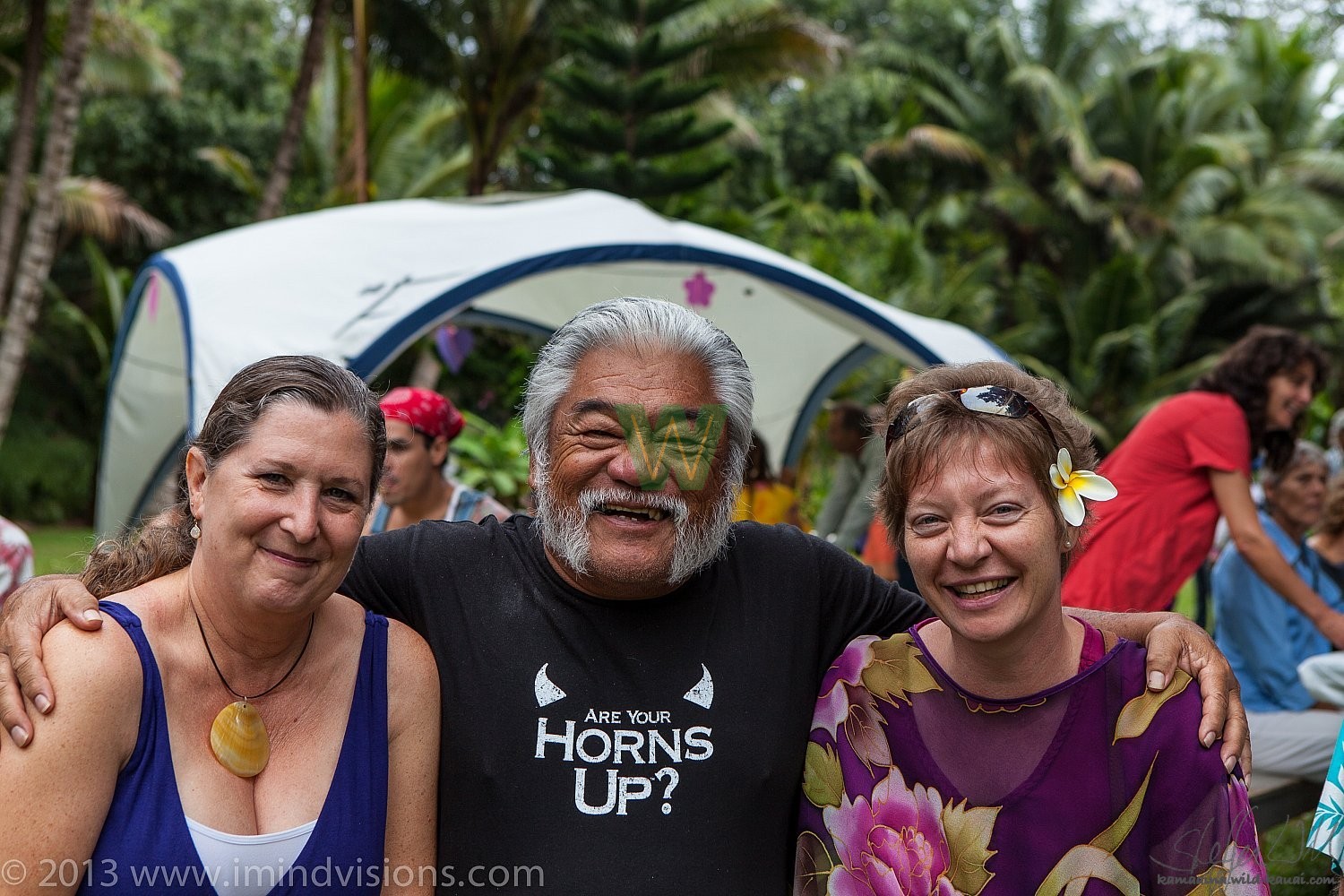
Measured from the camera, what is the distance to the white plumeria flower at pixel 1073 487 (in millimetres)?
1970

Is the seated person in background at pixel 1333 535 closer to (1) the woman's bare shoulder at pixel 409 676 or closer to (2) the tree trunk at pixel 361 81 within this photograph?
(1) the woman's bare shoulder at pixel 409 676

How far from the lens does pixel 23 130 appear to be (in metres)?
13.0

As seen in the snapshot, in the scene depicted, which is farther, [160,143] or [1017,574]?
[160,143]

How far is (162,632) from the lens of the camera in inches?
74.0

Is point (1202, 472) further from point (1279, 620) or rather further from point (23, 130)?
point (23, 130)

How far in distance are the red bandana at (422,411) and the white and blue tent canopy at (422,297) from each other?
0.99 metres

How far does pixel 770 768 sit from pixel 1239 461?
270 cm

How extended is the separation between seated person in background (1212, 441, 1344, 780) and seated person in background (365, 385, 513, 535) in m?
2.69

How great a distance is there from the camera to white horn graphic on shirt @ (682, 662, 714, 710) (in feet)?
6.79

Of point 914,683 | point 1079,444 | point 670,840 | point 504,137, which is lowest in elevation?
point 670,840

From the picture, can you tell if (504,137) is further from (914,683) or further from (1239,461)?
(914,683)

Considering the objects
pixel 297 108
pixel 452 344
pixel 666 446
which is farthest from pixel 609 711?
pixel 297 108

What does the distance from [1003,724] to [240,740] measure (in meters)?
1.18

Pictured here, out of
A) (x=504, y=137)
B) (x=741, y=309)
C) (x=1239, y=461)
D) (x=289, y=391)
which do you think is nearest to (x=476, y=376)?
(x=504, y=137)
